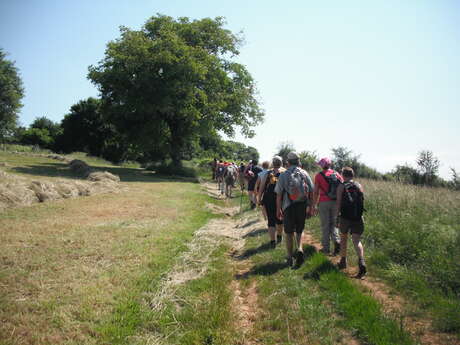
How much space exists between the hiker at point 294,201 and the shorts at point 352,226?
0.80 metres

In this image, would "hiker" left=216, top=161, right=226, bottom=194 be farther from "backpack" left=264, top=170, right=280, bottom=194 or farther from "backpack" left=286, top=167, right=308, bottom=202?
"backpack" left=286, top=167, right=308, bottom=202

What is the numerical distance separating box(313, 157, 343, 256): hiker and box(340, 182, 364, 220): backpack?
1.04 metres

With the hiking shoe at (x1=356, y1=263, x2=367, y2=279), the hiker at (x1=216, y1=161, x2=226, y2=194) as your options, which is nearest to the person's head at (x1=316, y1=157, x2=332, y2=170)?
the hiking shoe at (x1=356, y1=263, x2=367, y2=279)

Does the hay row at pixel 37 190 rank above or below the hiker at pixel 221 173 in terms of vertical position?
below

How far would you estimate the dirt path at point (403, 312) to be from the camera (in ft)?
12.3

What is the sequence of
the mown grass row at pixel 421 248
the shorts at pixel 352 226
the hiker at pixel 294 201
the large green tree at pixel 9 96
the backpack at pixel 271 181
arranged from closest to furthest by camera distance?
1. the mown grass row at pixel 421 248
2. the shorts at pixel 352 226
3. the hiker at pixel 294 201
4. the backpack at pixel 271 181
5. the large green tree at pixel 9 96

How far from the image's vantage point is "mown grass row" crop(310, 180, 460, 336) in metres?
4.64

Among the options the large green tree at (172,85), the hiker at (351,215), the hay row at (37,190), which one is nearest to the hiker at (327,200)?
the hiker at (351,215)

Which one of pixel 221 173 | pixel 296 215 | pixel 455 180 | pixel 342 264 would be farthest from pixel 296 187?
pixel 221 173

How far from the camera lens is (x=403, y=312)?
438 cm

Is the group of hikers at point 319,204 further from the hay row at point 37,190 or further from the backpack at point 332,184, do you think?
the hay row at point 37,190

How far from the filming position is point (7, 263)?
5336 mm

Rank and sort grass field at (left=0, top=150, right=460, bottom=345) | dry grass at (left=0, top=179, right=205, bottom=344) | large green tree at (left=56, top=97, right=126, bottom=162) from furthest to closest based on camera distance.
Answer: large green tree at (left=56, top=97, right=126, bottom=162) → grass field at (left=0, top=150, right=460, bottom=345) → dry grass at (left=0, top=179, right=205, bottom=344)

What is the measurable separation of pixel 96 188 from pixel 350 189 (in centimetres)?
1323
